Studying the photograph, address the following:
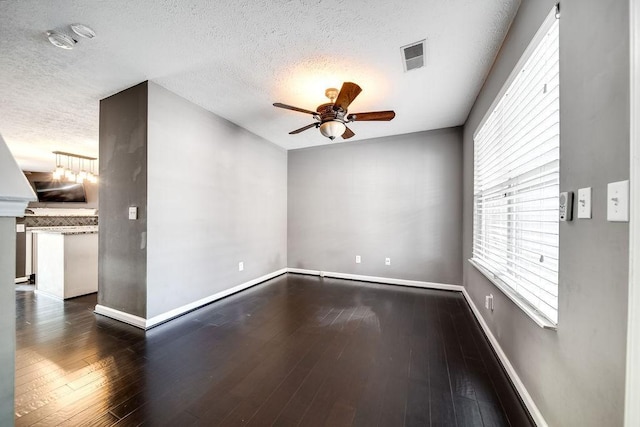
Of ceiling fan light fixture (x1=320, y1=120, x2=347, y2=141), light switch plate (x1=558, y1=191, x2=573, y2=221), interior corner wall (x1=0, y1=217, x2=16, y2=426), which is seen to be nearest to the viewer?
interior corner wall (x1=0, y1=217, x2=16, y2=426)

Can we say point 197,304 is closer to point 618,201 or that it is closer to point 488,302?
point 488,302

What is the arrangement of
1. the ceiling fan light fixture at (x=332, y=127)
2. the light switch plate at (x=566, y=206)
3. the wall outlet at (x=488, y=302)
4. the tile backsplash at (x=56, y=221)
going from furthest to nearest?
the tile backsplash at (x=56, y=221) < the ceiling fan light fixture at (x=332, y=127) < the wall outlet at (x=488, y=302) < the light switch plate at (x=566, y=206)

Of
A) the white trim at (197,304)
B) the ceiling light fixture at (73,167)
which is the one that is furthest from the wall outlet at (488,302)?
the ceiling light fixture at (73,167)

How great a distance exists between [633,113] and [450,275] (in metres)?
3.30

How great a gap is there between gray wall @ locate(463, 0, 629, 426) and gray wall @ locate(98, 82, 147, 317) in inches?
124

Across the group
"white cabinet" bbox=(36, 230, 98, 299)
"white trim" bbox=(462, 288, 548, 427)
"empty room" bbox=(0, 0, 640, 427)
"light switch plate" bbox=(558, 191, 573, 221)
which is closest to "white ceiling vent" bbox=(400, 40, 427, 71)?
"empty room" bbox=(0, 0, 640, 427)

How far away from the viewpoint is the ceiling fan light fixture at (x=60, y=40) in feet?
5.75

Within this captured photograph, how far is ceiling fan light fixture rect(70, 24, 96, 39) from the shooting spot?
1.70m

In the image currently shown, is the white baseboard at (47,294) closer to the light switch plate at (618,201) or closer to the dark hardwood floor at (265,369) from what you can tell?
the dark hardwood floor at (265,369)

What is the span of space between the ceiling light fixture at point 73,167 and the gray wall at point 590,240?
733 cm

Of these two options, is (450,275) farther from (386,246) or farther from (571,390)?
(571,390)

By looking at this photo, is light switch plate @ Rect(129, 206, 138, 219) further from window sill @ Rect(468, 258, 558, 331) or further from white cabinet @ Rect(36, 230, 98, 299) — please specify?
window sill @ Rect(468, 258, 558, 331)

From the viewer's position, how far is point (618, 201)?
78 centimetres

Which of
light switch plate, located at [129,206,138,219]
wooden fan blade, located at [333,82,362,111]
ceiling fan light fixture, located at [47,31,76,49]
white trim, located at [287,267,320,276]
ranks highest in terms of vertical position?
ceiling fan light fixture, located at [47,31,76,49]
